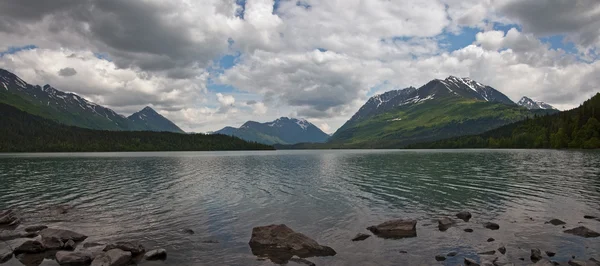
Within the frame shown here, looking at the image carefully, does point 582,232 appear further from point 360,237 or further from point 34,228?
point 34,228

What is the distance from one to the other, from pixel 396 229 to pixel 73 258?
943 inches

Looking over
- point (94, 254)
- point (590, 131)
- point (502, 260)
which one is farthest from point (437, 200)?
point (590, 131)

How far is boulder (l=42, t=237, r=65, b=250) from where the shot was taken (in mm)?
24391

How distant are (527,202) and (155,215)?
1725 inches

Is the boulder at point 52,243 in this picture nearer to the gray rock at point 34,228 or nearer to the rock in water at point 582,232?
the gray rock at point 34,228

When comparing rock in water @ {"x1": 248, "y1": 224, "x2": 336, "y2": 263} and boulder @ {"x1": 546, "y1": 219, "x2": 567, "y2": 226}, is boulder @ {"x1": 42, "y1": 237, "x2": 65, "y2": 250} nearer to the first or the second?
rock in water @ {"x1": 248, "y1": 224, "x2": 336, "y2": 263}

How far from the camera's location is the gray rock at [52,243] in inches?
960

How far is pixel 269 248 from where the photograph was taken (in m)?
25.0

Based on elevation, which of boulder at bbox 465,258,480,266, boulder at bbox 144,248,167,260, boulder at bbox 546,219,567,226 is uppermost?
boulder at bbox 546,219,567,226

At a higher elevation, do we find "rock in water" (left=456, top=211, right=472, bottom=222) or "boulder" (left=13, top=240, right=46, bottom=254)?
"rock in water" (left=456, top=211, right=472, bottom=222)

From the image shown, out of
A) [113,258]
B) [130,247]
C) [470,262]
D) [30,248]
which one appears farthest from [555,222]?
[30,248]

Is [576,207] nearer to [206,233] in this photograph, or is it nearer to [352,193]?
[352,193]

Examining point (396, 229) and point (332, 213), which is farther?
point (332, 213)

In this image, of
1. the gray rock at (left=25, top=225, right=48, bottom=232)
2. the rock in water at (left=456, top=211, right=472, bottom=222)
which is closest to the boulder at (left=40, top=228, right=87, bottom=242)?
the gray rock at (left=25, top=225, right=48, bottom=232)
